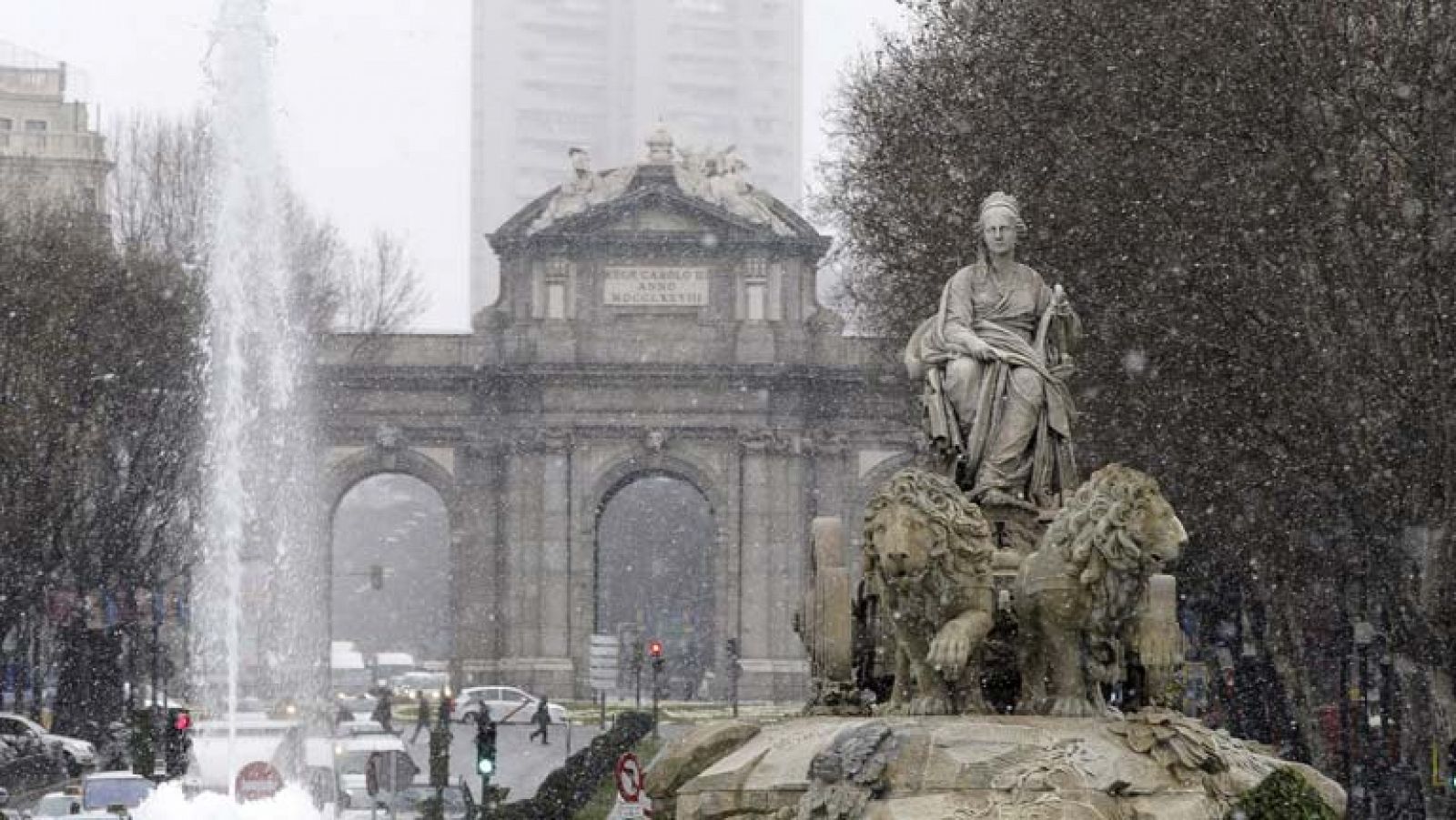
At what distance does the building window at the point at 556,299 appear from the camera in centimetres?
8882

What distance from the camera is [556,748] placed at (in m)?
69.4

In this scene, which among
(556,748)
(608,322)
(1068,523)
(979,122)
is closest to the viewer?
(1068,523)

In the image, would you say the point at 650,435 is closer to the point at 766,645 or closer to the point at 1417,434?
the point at 766,645

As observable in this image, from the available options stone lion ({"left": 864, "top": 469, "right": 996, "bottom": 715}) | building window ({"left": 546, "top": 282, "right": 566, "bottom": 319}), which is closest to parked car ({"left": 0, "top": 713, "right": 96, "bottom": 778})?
building window ({"left": 546, "top": 282, "right": 566, "bottom": 319})

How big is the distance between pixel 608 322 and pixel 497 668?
9.87 metres

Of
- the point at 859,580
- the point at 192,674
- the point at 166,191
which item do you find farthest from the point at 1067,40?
the point at 192,674

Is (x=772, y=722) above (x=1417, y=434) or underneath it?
underneath

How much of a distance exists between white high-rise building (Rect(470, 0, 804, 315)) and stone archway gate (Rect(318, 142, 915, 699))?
92.0 metres

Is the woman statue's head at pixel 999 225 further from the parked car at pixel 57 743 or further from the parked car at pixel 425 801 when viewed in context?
the parked car at pixel 57 743

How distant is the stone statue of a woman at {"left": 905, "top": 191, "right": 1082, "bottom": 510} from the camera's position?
18656 millimetres

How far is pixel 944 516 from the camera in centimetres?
1692

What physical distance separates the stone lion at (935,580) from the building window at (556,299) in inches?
2831

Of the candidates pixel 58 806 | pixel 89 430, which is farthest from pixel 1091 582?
pixel 89 430

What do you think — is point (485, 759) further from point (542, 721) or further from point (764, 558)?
point (764, 558)
